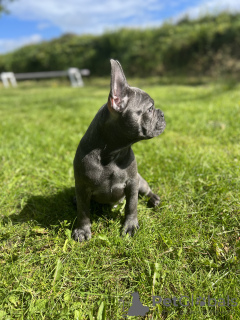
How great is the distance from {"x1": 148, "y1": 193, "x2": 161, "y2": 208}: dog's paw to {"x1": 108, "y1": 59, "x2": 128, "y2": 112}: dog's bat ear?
1319mm

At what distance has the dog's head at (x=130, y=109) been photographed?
2055mm

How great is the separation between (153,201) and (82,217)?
36.3 inches

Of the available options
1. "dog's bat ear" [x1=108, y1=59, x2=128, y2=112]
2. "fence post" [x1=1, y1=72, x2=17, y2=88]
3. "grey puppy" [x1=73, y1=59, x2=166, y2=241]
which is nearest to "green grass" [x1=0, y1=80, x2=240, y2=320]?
"grey puppy" [x1=73, y1=59, x2=166, y2=241]

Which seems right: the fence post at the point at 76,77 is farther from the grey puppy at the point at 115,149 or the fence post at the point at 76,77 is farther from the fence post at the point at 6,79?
the grey puppy at the point at 115,149

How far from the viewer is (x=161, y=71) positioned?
16.2 m

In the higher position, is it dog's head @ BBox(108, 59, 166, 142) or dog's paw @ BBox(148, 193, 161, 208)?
dog's head @ BBox(108, 59, 166, 142)

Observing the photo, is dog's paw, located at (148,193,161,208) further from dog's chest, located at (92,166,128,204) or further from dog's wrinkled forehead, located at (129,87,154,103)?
dog's wrinkled forehead, located at (129,87,154,103)

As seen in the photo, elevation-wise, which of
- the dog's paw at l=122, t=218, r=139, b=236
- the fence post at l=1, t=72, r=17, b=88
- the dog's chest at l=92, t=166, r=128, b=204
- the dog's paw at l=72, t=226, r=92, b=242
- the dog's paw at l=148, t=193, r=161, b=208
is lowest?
the dog's paw at l=148, t=193, r=161, b=208

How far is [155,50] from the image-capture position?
16688mm

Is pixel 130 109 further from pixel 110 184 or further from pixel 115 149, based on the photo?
pixel 110 184

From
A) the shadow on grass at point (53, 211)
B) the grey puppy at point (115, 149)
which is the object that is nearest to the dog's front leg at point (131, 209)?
the grey puppy at point (115, 149)

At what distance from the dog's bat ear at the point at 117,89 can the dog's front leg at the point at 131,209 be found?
775 millimetres

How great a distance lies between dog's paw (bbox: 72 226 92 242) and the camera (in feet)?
8.13

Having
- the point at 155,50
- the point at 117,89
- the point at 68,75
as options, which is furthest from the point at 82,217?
the point at 68,75
